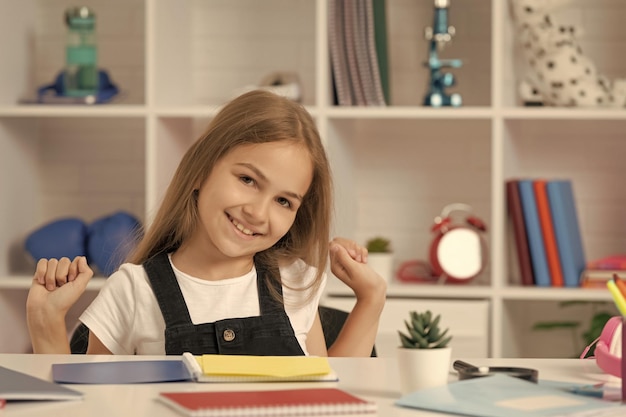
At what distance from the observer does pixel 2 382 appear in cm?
116

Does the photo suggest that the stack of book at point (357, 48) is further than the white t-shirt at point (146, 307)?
Yes

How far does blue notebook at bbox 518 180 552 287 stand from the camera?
2924 mm

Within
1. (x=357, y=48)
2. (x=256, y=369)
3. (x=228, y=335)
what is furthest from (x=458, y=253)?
(x=256, y=369)

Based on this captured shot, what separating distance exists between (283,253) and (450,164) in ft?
5.09

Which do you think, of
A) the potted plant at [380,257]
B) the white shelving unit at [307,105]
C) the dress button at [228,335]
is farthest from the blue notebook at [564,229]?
the dress button at [228,335]

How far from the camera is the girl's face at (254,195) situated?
1741 millimetres

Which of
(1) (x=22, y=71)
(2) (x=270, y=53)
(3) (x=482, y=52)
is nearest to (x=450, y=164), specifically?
(3) (x=482, y=52)

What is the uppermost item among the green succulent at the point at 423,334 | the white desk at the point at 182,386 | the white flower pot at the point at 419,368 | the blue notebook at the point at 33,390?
the green succulent at the point at 423,334

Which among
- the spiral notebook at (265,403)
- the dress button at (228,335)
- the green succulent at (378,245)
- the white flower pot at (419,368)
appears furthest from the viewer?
the green succulent at (378,245)

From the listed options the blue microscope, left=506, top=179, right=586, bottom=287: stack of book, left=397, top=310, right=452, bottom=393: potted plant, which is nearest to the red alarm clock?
left=506, top=179, right=586, bottom=287: stack of book

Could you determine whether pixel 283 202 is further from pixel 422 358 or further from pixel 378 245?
pixel 378 245

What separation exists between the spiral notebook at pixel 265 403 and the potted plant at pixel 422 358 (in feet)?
0.25

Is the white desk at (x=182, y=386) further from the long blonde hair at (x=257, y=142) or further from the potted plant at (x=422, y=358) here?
the long blonde hair at (x=257, y=142)

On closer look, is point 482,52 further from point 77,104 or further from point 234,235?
point 234,235
